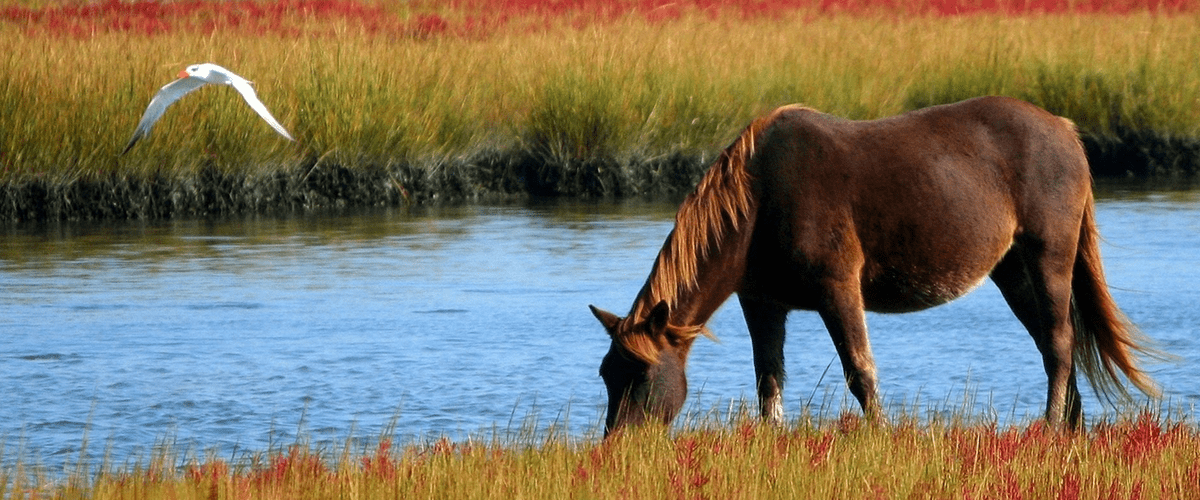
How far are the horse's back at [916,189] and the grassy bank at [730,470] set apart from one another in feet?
1.88

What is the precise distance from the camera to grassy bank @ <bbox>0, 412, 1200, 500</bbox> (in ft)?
14.7

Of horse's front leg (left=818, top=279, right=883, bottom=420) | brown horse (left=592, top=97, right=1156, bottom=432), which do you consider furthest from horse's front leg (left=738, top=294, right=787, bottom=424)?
horse's front leg (left=818, top=279, right=883, bottom=420)

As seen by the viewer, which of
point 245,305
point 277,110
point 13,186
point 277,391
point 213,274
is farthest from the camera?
point 277,110

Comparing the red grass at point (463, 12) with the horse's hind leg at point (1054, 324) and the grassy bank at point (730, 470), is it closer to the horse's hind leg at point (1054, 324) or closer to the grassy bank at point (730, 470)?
the horse's hind leg at point (1054, 324)

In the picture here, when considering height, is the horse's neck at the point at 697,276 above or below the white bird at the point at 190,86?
below

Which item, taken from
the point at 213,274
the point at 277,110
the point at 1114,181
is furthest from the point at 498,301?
the point at 1114,181

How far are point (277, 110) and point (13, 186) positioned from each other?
2242 mm

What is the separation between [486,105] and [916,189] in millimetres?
10080

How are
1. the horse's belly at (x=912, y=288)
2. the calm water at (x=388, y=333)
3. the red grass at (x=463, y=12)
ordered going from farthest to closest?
the red grass at (x=463, y=12)
the calm water at (x=388, y=333)
the horse's belly at (x=912, y=288)

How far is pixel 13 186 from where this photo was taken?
12891 millimetres

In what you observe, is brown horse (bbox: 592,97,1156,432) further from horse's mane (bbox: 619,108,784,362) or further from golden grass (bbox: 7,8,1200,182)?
golden grass (bbox: 7,8,1200,182)

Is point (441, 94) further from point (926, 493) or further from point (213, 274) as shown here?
point (926, 493)

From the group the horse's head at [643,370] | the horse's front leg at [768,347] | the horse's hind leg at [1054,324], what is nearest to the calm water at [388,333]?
the horse's hind leg at [1054,324]

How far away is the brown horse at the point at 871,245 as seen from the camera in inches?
203
